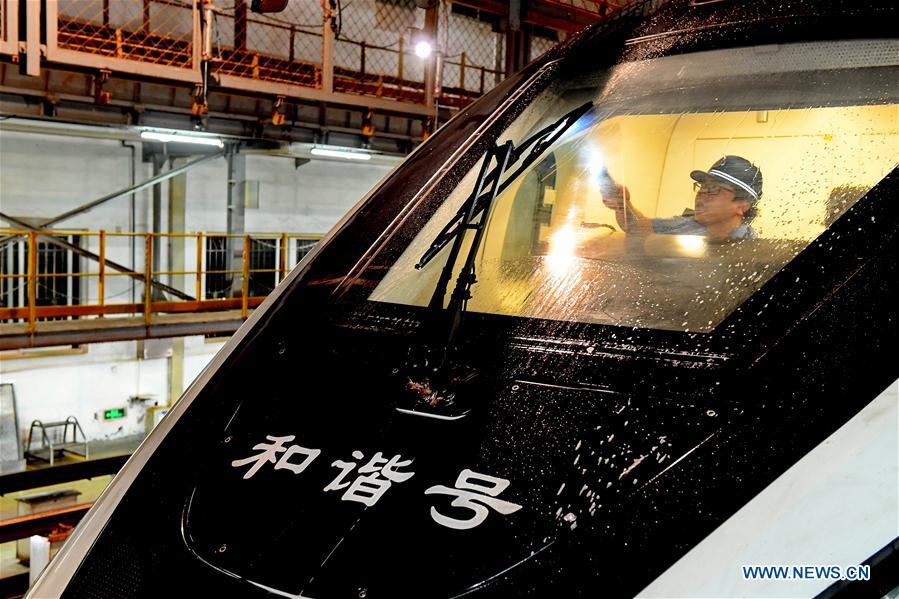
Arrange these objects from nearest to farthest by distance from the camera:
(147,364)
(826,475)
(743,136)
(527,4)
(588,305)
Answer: (826,475)
(588,305)
(743,136)
(527,4)
(147,364)

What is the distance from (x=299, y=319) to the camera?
191 cm

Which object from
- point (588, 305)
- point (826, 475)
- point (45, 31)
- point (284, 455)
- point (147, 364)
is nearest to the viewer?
point (826, 475)

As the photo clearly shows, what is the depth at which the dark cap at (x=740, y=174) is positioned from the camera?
1.80 meters

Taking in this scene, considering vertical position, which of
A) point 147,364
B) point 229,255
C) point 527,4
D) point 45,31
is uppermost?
point 527,4

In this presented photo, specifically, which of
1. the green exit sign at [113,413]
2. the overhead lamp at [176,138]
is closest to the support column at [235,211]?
the overhead lamp at [176,138]

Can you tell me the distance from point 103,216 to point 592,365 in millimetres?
13237

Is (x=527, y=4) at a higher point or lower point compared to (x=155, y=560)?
higher

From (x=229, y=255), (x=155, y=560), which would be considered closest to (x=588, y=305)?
(x=155, y=560)

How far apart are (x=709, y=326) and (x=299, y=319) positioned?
82 cm

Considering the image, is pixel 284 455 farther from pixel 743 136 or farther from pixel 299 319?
pixel 743 136

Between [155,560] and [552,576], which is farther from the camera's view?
[155,560]

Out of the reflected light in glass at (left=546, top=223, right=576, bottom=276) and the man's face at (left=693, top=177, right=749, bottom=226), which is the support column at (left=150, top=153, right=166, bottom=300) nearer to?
the reflected light in glass at (left=546, top=223, right=576, bottom=276)

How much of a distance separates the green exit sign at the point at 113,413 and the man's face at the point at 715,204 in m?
13.1

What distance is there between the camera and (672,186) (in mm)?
1985
